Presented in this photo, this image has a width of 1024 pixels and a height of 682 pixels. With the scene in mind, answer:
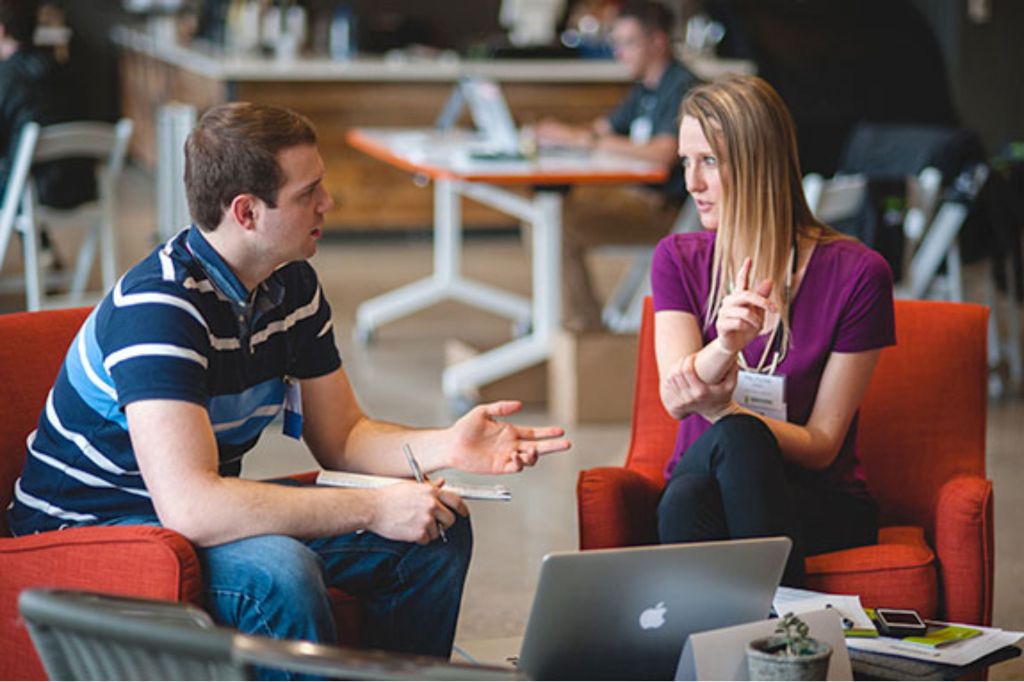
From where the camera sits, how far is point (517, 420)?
5.53 m

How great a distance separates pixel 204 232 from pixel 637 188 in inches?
160

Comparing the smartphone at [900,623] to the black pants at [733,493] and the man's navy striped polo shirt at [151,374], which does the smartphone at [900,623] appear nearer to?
the black pants at [733,493]

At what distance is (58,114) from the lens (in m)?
6.84

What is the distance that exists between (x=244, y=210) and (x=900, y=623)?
47.1 inches

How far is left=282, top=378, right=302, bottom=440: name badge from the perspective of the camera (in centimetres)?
273

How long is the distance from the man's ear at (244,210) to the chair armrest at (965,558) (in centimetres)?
132

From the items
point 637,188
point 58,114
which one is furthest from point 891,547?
point 58,114

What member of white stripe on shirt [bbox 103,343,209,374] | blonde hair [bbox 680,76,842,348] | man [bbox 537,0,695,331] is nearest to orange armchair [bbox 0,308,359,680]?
white stripe on shirt [bbox 103,343,209,374]

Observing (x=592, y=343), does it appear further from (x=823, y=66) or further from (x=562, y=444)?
(x=823, y=66)

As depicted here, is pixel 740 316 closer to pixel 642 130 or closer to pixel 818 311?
pixel 818 311

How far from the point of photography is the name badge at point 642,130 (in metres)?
A: 6.19

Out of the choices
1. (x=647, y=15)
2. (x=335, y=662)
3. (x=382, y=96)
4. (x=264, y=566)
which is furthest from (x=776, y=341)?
(x=382, y=96)

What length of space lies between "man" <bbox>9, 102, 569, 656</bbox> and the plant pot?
0.61 m

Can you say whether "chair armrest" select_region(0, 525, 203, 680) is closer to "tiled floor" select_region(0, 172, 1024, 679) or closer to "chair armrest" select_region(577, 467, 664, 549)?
"chair armrest" select_region(577, 467, 664, 549)
